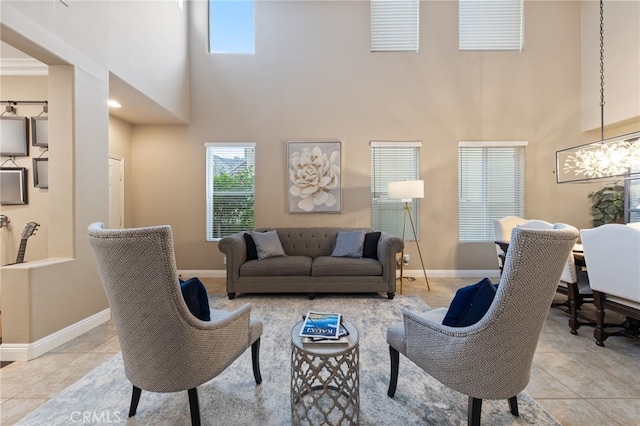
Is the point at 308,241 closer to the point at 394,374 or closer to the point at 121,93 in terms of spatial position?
the point at 394,374

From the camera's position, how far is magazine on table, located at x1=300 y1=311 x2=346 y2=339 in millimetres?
1416

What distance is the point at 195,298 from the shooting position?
56.5 inches

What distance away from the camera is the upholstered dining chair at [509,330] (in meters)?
1.13

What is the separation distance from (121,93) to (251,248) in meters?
2.56

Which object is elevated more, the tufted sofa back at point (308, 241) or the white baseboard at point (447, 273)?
the tufted sofa back at point (308, 241)

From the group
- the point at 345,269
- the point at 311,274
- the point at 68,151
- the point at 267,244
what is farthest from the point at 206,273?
the point at 68,151

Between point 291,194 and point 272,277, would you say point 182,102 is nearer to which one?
point 291,194

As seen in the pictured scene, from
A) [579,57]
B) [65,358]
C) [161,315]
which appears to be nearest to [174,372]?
[161,315]

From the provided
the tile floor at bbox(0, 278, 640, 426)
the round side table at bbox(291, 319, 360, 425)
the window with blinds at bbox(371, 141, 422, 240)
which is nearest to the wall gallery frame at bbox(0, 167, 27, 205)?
the tile floor at bbox(0, 278, 640, 426)

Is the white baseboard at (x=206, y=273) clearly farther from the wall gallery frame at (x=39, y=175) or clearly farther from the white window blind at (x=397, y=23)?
the white window blind at (x=397, y=23)

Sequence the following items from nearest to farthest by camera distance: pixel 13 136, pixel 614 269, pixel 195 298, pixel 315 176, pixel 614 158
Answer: pixel 195 298, pixel 614 269, pixel 614 158, pixel 13 136, pixel 315 176

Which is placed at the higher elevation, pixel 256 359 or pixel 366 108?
pixel 366 108

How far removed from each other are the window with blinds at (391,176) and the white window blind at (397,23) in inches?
65.6

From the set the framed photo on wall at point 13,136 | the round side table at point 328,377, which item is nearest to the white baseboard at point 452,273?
the round side table at point 328,377
